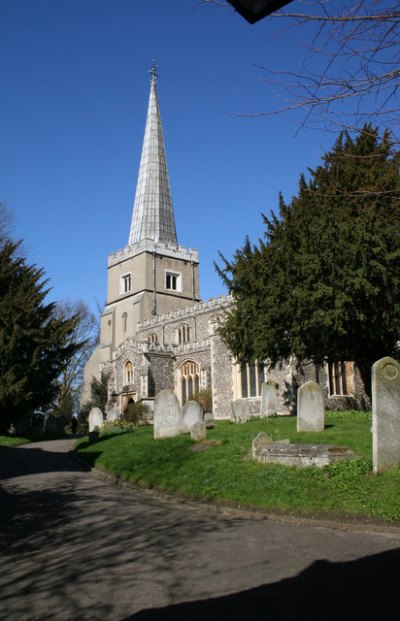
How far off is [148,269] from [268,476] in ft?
141

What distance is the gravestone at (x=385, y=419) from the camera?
8086mm

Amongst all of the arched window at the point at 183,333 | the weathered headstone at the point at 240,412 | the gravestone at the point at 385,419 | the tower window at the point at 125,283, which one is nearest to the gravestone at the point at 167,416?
the weathered headstone at the point at 240,412

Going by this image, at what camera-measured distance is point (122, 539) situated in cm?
616

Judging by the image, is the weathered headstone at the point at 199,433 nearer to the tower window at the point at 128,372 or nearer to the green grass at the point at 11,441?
the green grass at the point at 11,441

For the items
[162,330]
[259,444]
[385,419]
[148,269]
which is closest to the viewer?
[385,419]

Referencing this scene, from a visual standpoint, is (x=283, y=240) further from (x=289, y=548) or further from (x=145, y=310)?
(x=145, y=310)

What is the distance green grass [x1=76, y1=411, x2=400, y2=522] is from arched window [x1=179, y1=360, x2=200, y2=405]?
2138cm

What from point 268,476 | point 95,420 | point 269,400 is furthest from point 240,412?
point 268,476

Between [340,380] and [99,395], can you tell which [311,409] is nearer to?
[340,380]

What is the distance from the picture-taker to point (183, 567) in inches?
197

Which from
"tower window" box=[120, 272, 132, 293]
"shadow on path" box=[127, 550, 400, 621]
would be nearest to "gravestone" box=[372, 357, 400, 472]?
"shadow on path" box=[127, 550, 400, 621]

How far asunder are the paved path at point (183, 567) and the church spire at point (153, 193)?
47398 millimetres

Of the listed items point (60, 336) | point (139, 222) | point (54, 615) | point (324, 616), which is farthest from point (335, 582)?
point (139, 222)

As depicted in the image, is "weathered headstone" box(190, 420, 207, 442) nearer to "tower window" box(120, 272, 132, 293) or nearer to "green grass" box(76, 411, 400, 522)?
"green grass" box(76, 411, 400, 522)
